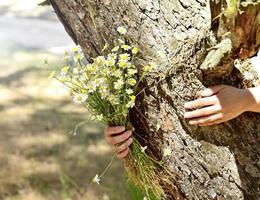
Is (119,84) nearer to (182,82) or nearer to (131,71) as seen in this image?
(131,71)

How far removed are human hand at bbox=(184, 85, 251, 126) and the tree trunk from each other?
3cm

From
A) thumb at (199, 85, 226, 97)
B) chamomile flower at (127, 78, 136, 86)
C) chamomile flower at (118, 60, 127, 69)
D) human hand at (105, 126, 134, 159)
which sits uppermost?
chamomile flower at (118, 60, 127, 69)

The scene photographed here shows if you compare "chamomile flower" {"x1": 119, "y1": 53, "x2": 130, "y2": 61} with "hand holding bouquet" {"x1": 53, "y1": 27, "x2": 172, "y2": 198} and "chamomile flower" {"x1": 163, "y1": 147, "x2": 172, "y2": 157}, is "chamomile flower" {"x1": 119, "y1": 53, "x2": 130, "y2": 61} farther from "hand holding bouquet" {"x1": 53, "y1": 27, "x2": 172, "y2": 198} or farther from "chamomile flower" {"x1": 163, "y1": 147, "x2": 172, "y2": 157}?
"chamomile flower" {"x1": 163, "y1": 147, "x2": 172, "y2": 157}

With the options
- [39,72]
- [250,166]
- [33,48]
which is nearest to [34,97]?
[39,72]

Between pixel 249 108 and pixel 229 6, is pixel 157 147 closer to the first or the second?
pixel 249 108

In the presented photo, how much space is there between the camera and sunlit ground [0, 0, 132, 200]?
345cm

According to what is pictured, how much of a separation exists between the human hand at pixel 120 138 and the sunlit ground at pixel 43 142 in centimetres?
133

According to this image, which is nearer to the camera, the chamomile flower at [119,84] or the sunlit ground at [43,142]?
the chamomile flower at [119,84]

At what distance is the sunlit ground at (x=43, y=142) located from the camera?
11.3ft

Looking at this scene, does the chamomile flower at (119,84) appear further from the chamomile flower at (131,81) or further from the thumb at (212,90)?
the thumb at (212,90)

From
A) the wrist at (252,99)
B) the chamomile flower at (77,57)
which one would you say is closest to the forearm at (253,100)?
the wrist at (252,99)

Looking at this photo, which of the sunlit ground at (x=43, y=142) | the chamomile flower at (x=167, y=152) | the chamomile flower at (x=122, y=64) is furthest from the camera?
the sunlit ground at (x=43, y=142)

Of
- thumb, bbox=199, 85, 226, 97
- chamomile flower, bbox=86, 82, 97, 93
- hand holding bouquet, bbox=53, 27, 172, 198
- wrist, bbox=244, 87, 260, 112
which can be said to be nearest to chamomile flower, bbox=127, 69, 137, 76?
hand holding bouquet, bbox=53, 27, 172, 198

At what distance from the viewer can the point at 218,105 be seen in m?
1.59
